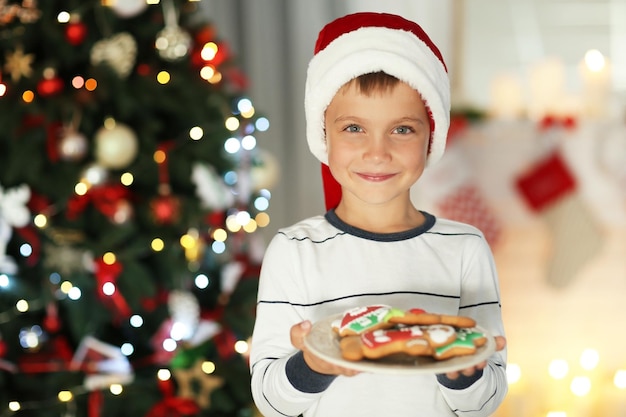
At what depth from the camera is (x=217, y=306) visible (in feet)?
8.49

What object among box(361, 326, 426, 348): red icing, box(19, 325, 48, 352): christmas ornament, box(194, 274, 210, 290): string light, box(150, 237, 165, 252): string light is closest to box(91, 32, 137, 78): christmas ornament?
box(150, 237, 165, 252): string light

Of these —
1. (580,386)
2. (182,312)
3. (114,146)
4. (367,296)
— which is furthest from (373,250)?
(580,386)

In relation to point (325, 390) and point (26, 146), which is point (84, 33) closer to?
point (26, 146)

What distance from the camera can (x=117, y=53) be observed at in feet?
7.47

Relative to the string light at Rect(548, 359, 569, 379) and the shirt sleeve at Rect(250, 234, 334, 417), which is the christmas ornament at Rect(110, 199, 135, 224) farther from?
the string light at Rect(548, 359, 569, 379)

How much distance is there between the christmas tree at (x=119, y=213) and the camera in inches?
88.7

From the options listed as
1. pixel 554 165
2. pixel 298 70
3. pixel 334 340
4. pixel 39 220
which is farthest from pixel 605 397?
pixel 334 340

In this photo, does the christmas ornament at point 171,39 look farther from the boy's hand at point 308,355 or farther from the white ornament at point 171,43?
the boy's hand at point 308,355

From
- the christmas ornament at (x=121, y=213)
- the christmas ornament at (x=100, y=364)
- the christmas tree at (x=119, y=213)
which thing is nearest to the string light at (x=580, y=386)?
the christmas tree at (x=119, y=213)

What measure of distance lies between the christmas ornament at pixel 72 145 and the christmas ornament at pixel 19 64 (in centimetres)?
20

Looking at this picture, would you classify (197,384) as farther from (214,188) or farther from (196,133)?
(196,133)

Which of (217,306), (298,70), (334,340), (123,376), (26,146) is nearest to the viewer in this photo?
(334,340)

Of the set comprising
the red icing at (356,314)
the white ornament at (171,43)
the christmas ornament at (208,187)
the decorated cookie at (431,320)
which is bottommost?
the decorated cookie at (431,320)

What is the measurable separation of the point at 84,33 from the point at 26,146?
364 millimetres
